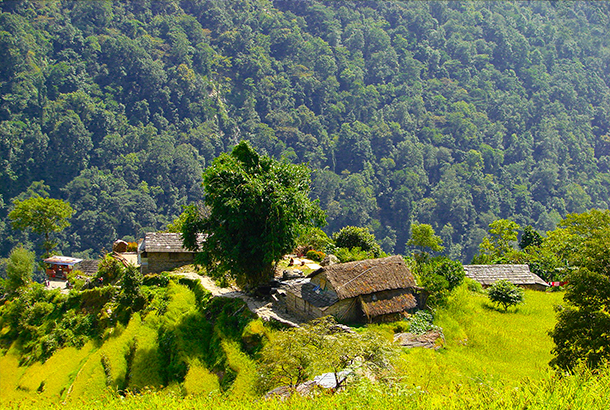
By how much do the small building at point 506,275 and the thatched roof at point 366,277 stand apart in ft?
42.0

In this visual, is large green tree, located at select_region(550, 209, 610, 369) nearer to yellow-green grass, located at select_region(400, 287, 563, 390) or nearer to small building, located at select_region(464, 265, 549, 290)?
yellow-green grass, located at select_region(400, 287, 563, 390)

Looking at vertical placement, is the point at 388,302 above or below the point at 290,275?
above

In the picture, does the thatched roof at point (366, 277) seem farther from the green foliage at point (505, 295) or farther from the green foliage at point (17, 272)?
the green foliage at point (17, 272)

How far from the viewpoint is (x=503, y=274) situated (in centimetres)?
3394

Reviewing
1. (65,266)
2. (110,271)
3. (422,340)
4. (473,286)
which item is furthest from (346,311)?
(65,266)

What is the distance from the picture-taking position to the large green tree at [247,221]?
A: 868 inches

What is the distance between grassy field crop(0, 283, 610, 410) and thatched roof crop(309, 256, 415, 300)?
1813mm

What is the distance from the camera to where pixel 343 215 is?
11144cm

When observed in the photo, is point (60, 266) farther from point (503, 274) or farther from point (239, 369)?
point (503, 274)

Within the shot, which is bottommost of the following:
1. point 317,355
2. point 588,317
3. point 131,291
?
point 131,291

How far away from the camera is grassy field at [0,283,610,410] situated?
422 inches

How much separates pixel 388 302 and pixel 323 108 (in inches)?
4969

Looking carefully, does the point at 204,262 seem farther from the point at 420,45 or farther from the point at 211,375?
the point at 420,45

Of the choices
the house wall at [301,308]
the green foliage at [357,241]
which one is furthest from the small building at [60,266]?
the house wall at [301,308]
